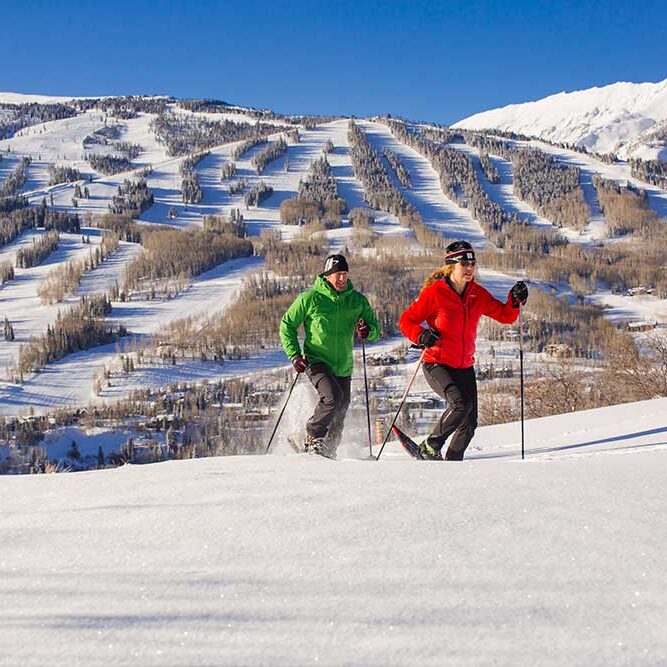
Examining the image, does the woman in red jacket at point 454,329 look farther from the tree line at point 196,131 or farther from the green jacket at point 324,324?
the tree line at point 196,131

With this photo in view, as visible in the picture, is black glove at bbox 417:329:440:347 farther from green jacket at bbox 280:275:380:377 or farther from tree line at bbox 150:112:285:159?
tree line at bbox 150:112:285:159

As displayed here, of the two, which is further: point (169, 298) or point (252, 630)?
point (169, 298)

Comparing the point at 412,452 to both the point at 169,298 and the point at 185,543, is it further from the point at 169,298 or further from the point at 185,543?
the point at 169,298

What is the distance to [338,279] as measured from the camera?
255 inches

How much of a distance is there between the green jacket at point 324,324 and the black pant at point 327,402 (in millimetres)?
107

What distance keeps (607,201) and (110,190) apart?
59734 mm

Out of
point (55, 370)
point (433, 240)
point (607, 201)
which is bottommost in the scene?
point (55, 370)

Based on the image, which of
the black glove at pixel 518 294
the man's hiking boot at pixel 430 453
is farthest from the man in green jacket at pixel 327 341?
the black glove at pixel 518 294

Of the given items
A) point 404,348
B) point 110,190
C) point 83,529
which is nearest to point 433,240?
point 404,348

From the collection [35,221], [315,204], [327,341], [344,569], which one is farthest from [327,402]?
[315,204]

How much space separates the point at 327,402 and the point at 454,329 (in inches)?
58.4

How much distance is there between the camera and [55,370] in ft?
133

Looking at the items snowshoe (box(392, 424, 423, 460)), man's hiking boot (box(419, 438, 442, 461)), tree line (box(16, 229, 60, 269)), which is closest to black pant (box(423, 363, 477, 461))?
man's hiking boot (box(419, 438, 442, 461))

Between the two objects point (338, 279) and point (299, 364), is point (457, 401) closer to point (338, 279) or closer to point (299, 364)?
point (299, 364)
